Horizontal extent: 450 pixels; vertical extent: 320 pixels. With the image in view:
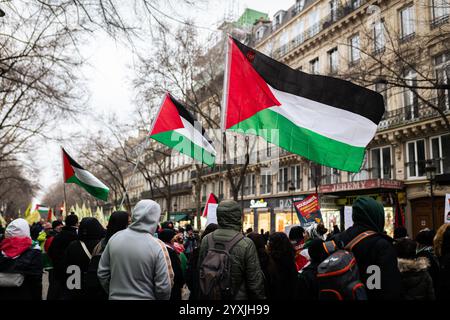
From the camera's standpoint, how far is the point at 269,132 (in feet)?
18.8

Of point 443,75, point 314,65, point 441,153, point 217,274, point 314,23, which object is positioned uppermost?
point 314,23

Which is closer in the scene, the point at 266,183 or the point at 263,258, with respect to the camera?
the point at 263,258

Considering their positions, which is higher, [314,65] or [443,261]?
[314,65]

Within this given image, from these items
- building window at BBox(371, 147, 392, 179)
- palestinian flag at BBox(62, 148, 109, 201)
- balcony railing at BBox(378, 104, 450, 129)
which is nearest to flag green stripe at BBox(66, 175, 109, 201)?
palestinian flag at BBox(62, 148, 109, 201)

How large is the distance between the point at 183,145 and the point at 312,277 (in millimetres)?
5016

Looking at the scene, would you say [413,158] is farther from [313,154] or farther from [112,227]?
[112,227]

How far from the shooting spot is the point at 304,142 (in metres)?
5.57

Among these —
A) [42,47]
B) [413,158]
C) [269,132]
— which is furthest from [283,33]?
[269,132]

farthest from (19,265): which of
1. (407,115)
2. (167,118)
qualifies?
(407,115)

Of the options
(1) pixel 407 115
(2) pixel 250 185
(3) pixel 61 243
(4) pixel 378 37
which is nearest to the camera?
(3) pixel 61 243

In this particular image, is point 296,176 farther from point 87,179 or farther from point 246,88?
point 246,88

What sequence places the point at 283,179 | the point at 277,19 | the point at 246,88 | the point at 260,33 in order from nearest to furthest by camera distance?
the point at 246,88 < the point at 283,179 < the point at 277,19 < the point at 260,33

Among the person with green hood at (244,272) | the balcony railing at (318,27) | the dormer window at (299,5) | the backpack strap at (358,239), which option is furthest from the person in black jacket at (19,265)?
the dormer window at (299,5)

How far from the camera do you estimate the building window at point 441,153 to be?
2033 cm
